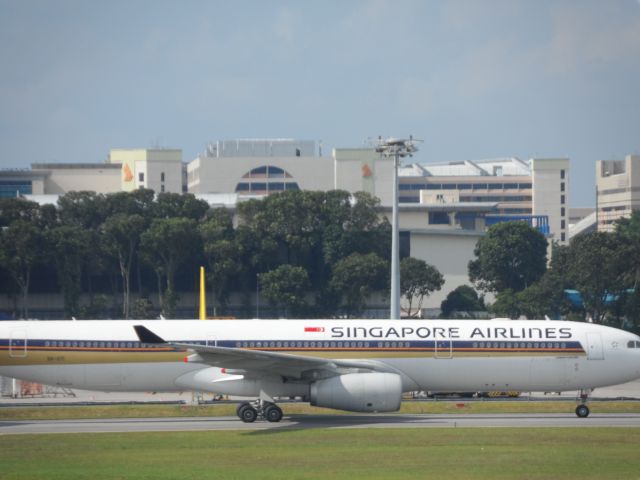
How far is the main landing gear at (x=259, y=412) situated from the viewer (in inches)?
1593

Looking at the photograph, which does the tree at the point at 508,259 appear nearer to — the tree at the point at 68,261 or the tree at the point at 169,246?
the tree at the point at 169,246

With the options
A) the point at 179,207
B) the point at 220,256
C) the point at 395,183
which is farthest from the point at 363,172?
the point at 395,183

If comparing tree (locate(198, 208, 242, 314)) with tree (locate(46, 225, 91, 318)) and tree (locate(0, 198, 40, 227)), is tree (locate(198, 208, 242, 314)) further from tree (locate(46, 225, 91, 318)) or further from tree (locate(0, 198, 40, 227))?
tree (locate(0, 198, 40, 227))

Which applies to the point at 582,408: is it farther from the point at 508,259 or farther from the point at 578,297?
the point at 508,259

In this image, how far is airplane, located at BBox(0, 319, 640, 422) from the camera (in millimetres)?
41562

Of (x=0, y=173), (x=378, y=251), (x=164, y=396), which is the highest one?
(x=0, y=173)

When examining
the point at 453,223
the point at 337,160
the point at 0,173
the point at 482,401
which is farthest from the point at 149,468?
the point at 0,173

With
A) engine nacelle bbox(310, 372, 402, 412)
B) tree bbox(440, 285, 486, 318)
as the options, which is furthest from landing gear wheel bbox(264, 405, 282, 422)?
tree bbox(440, 285, 486, 318)

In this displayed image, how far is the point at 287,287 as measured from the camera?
102 meters

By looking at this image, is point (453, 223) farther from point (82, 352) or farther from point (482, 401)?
point (82, 352)

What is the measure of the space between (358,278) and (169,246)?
17.3 m

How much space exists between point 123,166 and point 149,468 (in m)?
146

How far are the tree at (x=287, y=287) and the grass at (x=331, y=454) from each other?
63.9 metres

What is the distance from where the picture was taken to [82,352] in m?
41.8
